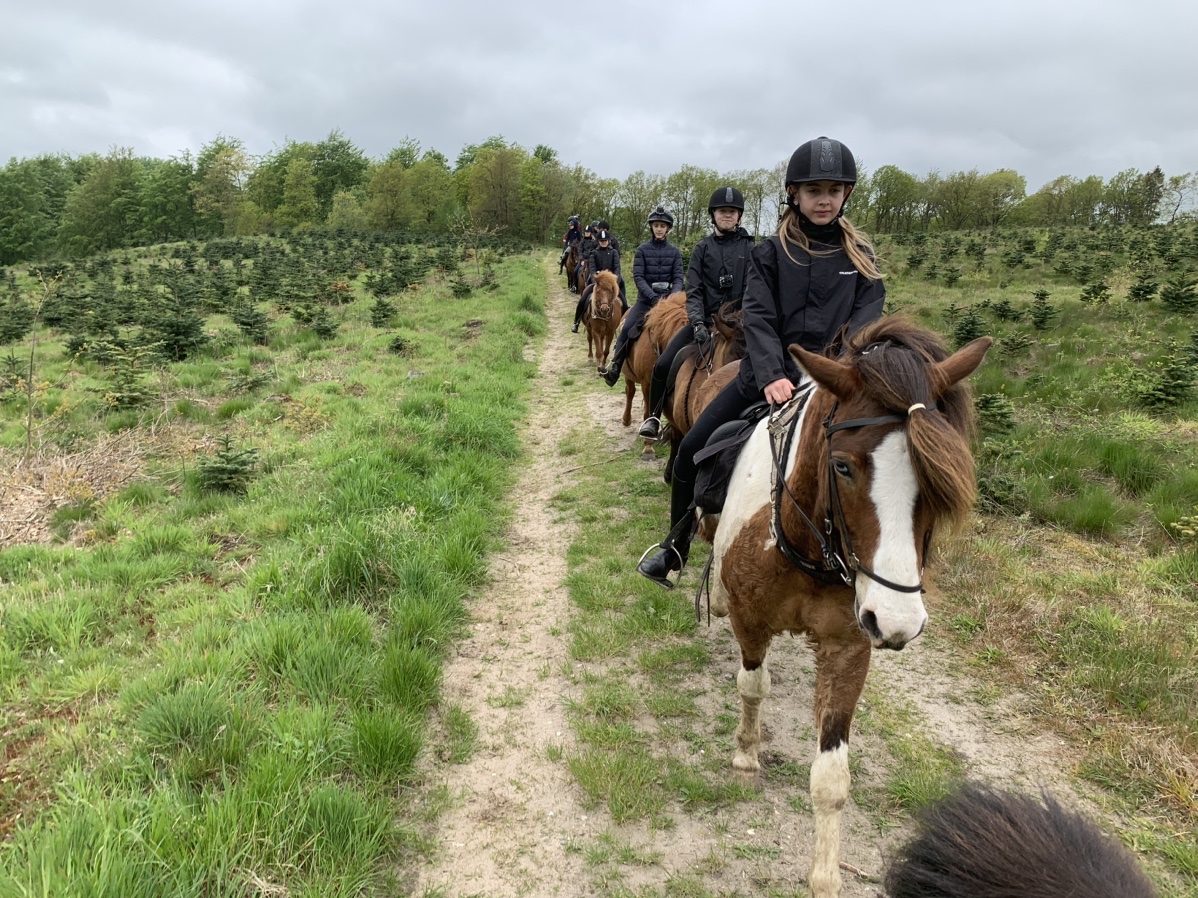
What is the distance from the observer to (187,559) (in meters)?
4.41

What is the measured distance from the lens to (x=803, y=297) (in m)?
3.12

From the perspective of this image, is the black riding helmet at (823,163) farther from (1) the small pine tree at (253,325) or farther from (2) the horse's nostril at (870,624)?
(1) the small pine tree at (253,325)

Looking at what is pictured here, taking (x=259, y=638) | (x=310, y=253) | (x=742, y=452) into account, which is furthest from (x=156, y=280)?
(x=742, y=452)

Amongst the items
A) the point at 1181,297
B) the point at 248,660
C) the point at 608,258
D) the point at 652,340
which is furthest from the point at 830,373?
Result: the point at 608,258

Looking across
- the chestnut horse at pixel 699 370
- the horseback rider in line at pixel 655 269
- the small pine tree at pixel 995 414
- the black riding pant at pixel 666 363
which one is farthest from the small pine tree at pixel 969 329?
the chestnut horse at pixel 699 370

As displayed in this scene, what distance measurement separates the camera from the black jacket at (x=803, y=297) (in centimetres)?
307

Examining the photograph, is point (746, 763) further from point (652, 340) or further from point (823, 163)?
point (652, 340)

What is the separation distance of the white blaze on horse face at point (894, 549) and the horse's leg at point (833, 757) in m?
0.60

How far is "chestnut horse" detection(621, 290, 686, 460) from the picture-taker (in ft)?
22.9

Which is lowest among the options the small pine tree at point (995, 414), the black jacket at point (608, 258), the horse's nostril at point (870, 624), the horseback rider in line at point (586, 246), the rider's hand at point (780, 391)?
the small pine tree at point (995, 414)

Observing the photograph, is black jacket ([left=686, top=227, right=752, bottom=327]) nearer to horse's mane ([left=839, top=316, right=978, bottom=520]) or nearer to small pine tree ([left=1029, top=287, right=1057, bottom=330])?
horse's mane ([left=839, top=316, right=978, bottom=520])

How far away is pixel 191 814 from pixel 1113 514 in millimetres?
6707

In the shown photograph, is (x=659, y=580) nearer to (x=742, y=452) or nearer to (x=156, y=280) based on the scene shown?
(x=742, y=452)

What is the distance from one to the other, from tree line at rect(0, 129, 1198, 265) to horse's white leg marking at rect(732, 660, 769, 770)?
129ft
